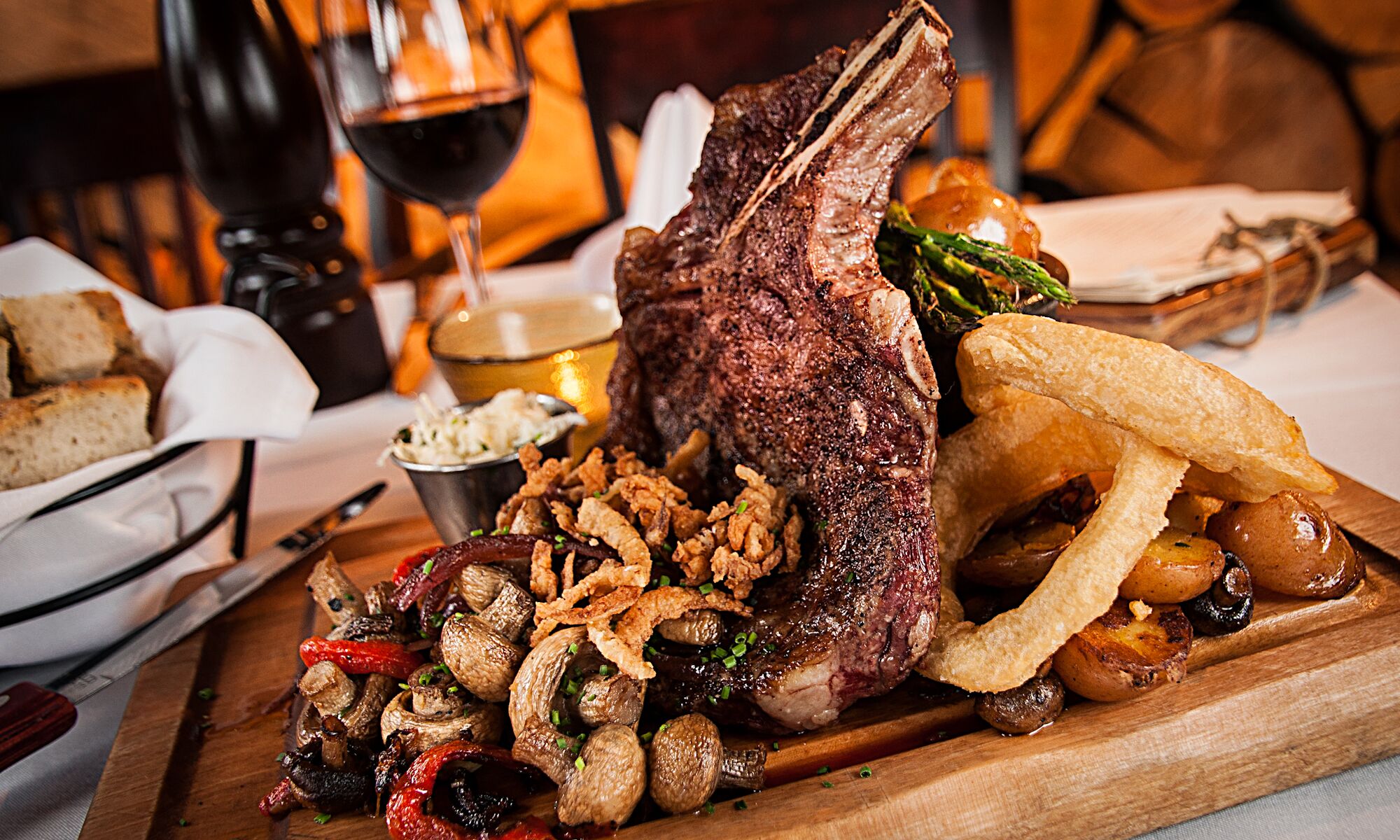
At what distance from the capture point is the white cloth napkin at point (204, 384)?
1414 millimetres

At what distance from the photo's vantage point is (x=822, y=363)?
1.16 m

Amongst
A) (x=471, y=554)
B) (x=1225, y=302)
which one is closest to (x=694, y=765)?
(x=471, y=554)

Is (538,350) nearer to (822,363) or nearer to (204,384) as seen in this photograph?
(204,384)

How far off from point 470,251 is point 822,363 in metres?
1.18

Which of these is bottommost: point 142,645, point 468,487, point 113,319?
point 142,645

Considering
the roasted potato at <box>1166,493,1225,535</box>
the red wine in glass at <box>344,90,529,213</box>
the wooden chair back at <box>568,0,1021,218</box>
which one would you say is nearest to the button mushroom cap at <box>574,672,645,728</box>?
the roasted potato at <box>1166,493,1225,535</box>

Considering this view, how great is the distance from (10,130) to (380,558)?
284 centimetres

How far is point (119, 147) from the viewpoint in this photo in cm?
343

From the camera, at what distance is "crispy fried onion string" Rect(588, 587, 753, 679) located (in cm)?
105

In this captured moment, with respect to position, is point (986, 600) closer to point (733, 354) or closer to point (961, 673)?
point (961, 673)

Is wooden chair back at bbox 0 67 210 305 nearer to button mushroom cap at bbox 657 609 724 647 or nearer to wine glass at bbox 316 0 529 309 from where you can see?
wine glass at bbox 316 0 529 309

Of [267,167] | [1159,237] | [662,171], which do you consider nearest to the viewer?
[267,167]

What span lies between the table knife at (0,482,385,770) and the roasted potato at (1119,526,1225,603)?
121 cm

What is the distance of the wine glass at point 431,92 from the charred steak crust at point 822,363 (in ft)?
2.47
